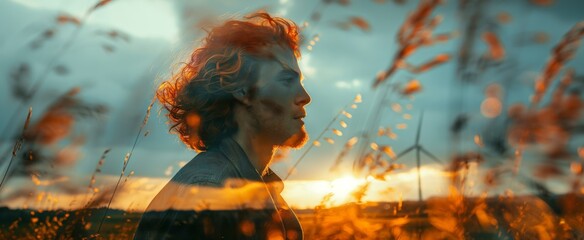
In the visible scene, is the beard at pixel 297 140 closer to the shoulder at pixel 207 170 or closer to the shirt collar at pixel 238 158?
the shirt collar at pixel 238 158

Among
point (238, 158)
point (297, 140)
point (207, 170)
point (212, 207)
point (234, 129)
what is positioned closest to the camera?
point (212, 207)

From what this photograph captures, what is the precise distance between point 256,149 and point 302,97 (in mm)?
309

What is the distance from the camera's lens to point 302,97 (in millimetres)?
2461

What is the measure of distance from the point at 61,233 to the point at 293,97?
1133mm

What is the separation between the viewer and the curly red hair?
98.3 inches

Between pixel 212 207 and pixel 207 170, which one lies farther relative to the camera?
pixel 207 170

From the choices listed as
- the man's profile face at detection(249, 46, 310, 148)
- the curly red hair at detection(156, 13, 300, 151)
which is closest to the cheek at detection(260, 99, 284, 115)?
the man's profile face at detection(249, 46, 310, 148)

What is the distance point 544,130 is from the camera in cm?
145

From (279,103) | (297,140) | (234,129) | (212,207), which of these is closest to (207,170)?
(212,207)

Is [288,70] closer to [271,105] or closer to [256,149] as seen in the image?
[271,105]

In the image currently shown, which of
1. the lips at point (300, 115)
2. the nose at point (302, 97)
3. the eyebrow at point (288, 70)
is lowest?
the lips at point (300, 115)

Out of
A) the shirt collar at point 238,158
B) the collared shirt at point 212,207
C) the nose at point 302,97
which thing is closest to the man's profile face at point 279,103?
the nose at point 302,97

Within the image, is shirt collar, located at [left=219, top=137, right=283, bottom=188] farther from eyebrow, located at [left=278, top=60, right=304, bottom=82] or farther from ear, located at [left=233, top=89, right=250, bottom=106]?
eyebrow, located at [left=278, top=60, right=304, bottom=82]

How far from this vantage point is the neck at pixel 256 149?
237 centimetres
